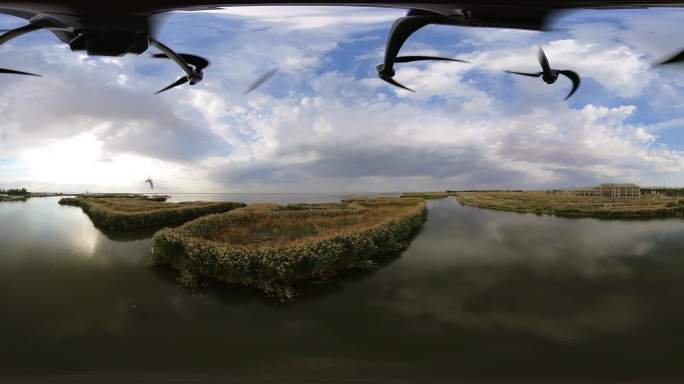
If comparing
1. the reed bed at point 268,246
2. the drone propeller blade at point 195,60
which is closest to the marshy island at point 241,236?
the reed bed at point 268,246

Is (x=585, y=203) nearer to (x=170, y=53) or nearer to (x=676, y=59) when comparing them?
(x=676, y=59)

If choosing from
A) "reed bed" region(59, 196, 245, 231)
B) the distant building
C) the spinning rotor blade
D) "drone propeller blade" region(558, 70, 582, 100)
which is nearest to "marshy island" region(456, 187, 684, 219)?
the distant building

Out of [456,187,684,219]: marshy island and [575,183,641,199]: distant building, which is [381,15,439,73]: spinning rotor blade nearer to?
[456,187,684,219]: marshy island

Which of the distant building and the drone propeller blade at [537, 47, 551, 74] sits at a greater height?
the drone propeller blade at [537, 47, 551, 74]

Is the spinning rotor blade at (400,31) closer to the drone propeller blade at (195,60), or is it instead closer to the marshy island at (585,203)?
the drone propeller blade at (195,60)

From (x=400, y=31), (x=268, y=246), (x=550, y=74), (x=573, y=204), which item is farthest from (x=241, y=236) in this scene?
(x=573, y=204)

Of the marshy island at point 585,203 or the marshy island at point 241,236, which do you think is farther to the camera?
the marshy island at point 585,203

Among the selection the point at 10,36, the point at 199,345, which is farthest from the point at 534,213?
the point at 10,36
